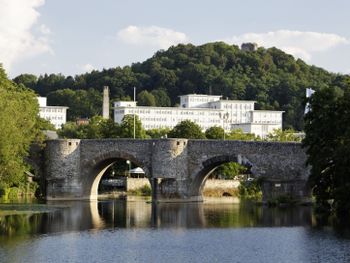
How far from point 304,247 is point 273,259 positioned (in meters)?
3.45

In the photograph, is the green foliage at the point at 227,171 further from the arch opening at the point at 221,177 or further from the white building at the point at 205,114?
the white building at the point at 205,114

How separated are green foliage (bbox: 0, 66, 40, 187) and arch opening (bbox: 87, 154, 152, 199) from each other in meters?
5.64

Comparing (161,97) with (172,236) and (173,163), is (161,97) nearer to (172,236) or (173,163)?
(173,163)

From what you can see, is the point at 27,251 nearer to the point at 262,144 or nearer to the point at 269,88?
the point at 262,144

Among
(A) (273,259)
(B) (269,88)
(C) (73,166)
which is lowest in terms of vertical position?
(A) (273,259)

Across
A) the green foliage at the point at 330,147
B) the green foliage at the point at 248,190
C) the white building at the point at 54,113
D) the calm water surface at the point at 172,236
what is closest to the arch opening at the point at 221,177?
the green foliage at the point at 248,190

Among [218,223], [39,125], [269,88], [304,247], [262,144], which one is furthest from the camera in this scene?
[269,88]

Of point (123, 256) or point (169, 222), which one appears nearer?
point (123, 256)

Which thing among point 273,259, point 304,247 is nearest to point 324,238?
point 304,247

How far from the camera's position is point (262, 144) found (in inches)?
2643

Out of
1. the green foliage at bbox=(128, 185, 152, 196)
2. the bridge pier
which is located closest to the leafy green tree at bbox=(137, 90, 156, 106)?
the green foliage at bbox=(128, 185, 152, 196)

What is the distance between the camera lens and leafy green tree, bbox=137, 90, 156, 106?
632ft

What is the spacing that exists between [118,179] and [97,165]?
1532 cm

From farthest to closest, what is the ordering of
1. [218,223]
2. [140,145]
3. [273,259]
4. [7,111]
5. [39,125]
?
[39,125]
[140,145]
[7,111]
[218,223]
[273,259]
